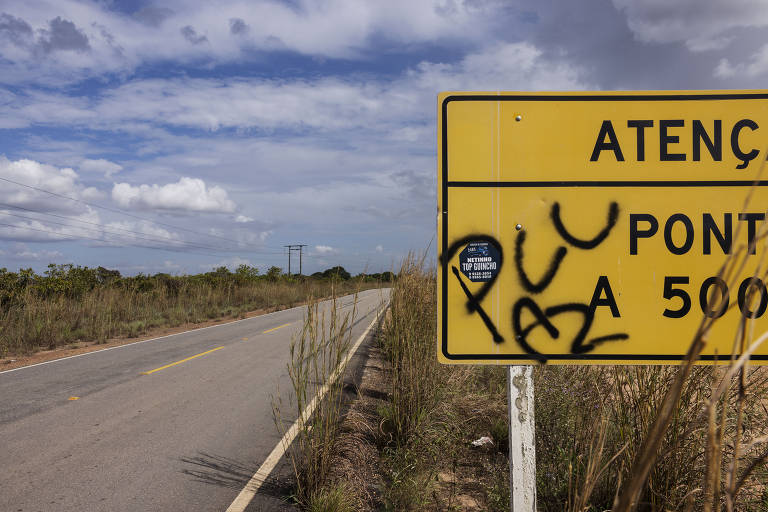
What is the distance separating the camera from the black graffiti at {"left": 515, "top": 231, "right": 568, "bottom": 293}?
1.79 metres

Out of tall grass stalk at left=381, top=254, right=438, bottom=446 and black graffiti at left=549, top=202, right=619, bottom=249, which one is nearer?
black graffiti at left=549, top=202, right=619, bottom=249

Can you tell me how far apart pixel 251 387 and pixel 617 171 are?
6.84 m

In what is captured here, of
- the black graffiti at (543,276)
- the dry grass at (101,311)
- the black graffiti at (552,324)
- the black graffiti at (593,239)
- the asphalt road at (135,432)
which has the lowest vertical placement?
the asphalt road at (135,432)

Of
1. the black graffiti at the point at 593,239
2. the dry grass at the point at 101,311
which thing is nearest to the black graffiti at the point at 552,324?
the black graffiti at the point at 593,239

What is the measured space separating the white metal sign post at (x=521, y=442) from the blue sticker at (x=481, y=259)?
35 centimetres

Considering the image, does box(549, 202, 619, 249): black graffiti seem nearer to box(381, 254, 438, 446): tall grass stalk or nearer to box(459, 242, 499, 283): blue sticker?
box(459, 242, 499, 283): blue sticker

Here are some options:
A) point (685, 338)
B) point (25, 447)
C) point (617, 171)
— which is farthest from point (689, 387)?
point (25, 447)

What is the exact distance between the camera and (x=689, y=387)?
2.46 m

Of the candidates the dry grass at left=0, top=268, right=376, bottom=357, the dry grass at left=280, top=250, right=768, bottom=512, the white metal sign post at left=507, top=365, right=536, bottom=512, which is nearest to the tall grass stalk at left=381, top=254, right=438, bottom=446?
the dry grass at left=280, top=250, right=768, bottom=512

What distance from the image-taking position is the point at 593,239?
5.88 feet

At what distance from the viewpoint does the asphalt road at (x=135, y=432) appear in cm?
403

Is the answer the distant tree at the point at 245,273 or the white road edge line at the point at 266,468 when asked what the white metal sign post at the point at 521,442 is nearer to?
the white road edge line at the point at 266,468

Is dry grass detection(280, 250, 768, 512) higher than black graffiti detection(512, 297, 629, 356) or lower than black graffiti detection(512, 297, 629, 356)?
lower

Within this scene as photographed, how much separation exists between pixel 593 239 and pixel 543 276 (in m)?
0.22
